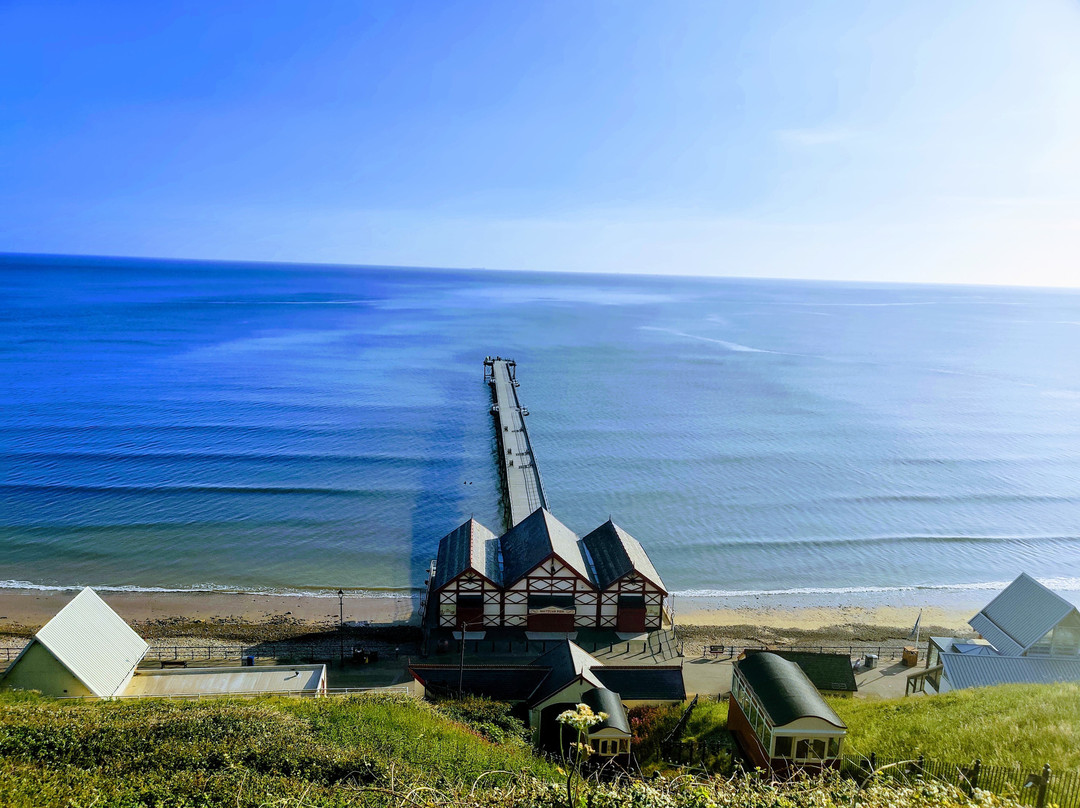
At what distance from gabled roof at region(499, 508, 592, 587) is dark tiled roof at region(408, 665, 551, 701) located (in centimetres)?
578

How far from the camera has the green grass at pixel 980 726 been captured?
49.5ft

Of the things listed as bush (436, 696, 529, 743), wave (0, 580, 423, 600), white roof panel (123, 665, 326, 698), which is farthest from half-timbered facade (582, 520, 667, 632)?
white roof panel (123, 665, 326, 698)

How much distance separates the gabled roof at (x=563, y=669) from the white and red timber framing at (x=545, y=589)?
5288 mm

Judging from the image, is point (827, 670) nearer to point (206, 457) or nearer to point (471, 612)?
point (471, 612)

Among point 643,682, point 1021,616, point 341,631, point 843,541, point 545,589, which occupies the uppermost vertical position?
point 1021,616

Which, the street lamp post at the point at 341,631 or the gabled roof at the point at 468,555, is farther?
the street lamp post at the point at 341,631

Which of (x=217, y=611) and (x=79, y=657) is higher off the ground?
(x=79, y=657)

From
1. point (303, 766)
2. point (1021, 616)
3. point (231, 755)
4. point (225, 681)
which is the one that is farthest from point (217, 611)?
point (1021, 616)

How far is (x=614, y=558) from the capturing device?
30.3 meters

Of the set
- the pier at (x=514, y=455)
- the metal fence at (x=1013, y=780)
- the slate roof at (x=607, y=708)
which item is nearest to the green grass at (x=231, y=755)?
the slate roof at (x=607, y=708)

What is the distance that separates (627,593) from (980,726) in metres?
14.3

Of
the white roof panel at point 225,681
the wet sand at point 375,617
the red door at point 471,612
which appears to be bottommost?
the wet sand at point 375,617

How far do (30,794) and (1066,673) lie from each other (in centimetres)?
3144

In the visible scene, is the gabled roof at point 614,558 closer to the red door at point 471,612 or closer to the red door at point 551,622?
the red door at point 551,622
